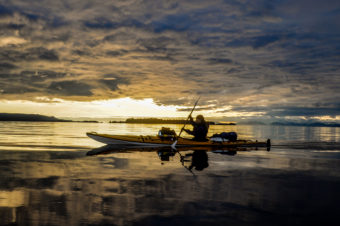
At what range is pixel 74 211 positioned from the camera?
8016mm

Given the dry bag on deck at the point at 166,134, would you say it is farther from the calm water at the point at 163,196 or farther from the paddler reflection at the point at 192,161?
the calm water at the point at 163,196

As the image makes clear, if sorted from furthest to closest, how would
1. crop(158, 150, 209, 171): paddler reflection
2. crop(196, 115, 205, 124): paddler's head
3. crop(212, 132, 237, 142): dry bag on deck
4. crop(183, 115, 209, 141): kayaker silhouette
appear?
crop(212, 132, 237, 142): dry bag on deck < crop(183, 115, 209, 141): kayaker silhouette < crop(196, 115, 205, 124): paddler's head < crop(158, 150, 209, 171): paddler reflection

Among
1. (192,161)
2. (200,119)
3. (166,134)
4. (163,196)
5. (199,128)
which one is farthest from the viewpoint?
(166,134)

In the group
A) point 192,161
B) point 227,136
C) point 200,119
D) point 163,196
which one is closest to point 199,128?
point 200,119

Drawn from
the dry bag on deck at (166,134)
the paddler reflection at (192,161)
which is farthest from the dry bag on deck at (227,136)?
the paddler reflection at (192,161)

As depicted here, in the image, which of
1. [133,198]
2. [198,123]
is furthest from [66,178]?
[198,123]

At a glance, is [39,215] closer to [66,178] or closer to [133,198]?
[133,198]

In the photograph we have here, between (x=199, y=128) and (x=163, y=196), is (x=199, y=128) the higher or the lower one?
the higher one

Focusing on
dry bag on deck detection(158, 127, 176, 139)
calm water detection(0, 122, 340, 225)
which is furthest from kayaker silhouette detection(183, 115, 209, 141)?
calm water detection(0, 122, 340, 225)

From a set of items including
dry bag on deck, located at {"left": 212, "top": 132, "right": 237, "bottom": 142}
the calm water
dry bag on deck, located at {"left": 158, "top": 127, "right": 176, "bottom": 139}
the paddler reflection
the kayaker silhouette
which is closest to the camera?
the calm water

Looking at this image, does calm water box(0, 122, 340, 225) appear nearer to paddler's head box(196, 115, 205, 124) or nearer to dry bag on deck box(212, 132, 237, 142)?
paddler's head box(196, 115, 205, 124)

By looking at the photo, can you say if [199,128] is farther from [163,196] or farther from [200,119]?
[163,196]

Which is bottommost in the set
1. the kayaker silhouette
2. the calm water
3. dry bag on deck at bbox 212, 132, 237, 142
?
the calm water

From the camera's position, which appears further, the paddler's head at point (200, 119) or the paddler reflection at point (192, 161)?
the paddler's head at point (200, 119)
